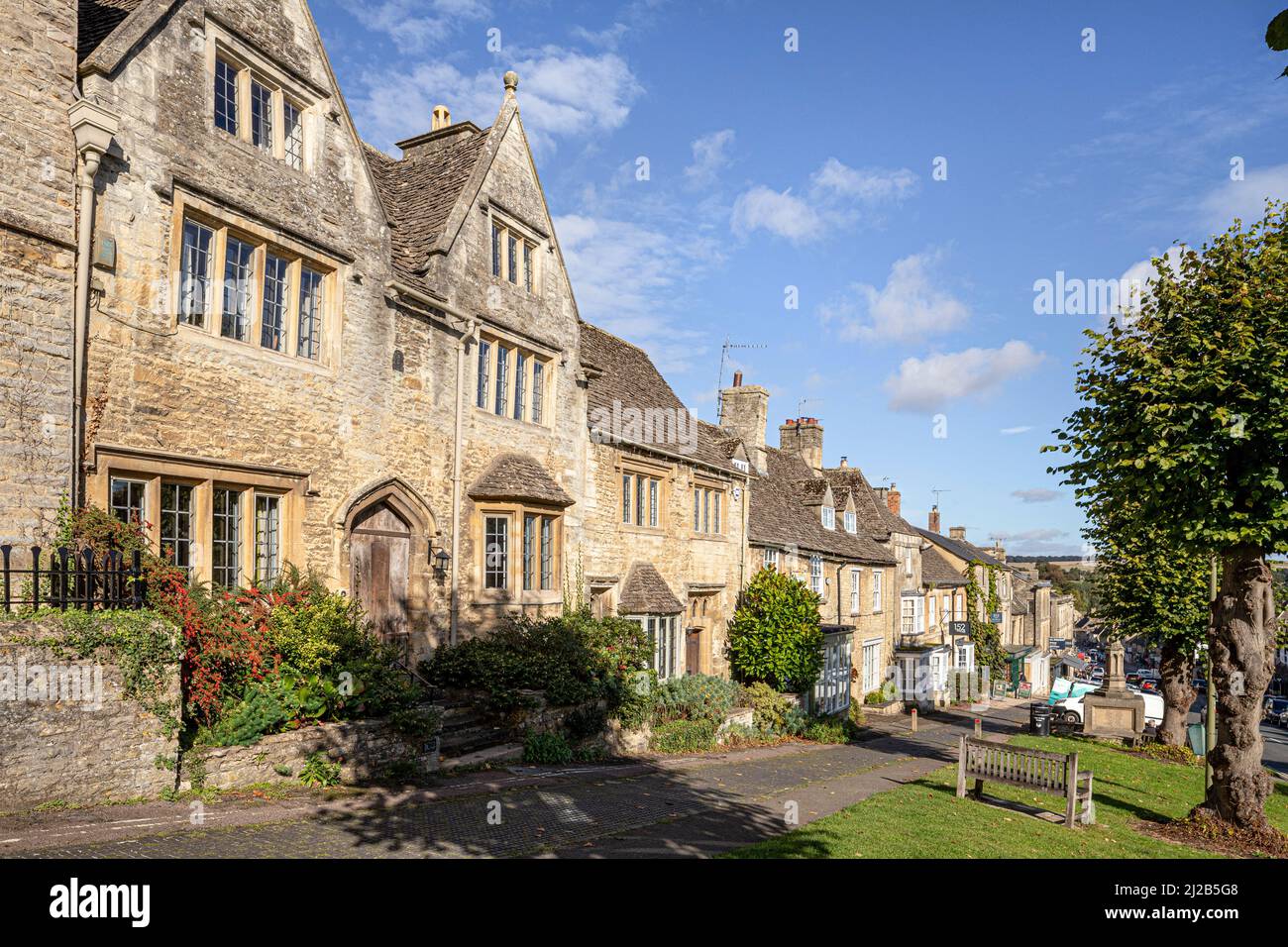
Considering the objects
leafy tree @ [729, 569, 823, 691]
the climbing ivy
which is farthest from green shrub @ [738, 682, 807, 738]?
the climbing ivy

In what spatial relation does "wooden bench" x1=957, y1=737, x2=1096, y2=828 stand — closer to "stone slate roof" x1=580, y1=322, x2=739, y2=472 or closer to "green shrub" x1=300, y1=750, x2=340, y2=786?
"green shrub" x1=300, y1=750, x2=340, y2=786

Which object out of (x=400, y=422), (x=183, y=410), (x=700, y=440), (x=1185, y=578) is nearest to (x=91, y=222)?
(x=183, y=410)

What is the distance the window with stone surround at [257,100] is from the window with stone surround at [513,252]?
464 centimetres

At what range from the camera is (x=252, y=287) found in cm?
1253

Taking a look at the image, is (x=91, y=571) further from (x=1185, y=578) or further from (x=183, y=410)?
(x=1185, y=578)

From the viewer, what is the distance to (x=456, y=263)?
53.6ft

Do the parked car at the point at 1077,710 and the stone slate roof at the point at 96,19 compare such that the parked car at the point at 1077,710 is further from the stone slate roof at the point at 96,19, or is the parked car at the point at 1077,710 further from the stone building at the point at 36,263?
the stone slate roof at the point at 96,19

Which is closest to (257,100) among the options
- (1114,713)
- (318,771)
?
(318,771)

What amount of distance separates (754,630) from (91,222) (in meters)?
20.0

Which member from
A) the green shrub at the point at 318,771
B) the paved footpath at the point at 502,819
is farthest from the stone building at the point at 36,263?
the green shrub at the point at 318,771

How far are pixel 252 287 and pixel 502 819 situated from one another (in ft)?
28.8

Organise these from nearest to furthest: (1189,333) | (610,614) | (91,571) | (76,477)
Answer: (91,571) → (76,477) → (1189,333) → (610,614)

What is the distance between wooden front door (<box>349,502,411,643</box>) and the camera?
47.2 ft

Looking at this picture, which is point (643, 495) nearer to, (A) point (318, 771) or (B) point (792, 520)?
(B) point (792, 520)
